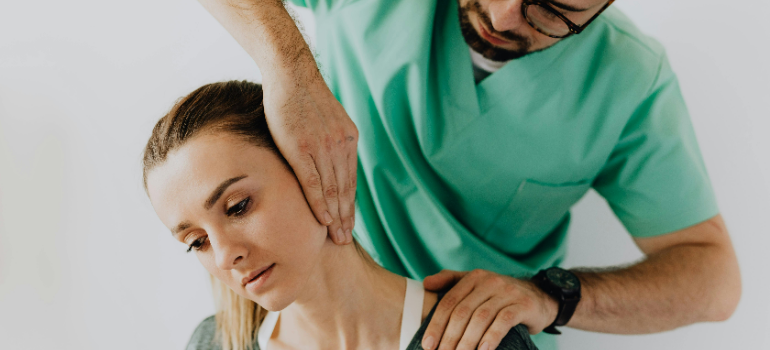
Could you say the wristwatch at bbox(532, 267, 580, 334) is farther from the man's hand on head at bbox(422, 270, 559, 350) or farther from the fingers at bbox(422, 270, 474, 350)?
the fingers at bbox(422, 270, 474, 350)

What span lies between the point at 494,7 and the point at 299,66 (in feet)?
1.16

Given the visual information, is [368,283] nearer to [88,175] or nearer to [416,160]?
[416,160]

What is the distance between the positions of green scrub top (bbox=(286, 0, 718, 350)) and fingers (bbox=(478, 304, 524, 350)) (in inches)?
10.7

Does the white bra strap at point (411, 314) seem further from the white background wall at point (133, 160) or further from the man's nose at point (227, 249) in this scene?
the white background wall at point (133, 160)

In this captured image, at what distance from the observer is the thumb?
1.00 meters

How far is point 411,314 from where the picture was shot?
97 centimetres

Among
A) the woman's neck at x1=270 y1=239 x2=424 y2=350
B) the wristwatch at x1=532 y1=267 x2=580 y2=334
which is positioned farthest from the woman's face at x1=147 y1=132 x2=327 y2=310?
the wristwatch at x1=532 y1=267 x2=580 y2=334

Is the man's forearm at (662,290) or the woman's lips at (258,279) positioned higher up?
the woman's lips at (258,279)

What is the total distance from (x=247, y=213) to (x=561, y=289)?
23.7 inches

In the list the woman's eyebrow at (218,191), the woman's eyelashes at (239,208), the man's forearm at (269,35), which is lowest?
the woman's eyelashes at (239,208)

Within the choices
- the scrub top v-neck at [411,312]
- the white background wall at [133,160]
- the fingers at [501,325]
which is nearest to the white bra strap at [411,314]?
the scrub top v-neck at [411,312]

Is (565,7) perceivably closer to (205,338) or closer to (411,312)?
(411,312)

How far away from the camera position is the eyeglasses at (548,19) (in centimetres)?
89

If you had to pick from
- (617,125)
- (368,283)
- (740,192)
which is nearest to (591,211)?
(740,192)
